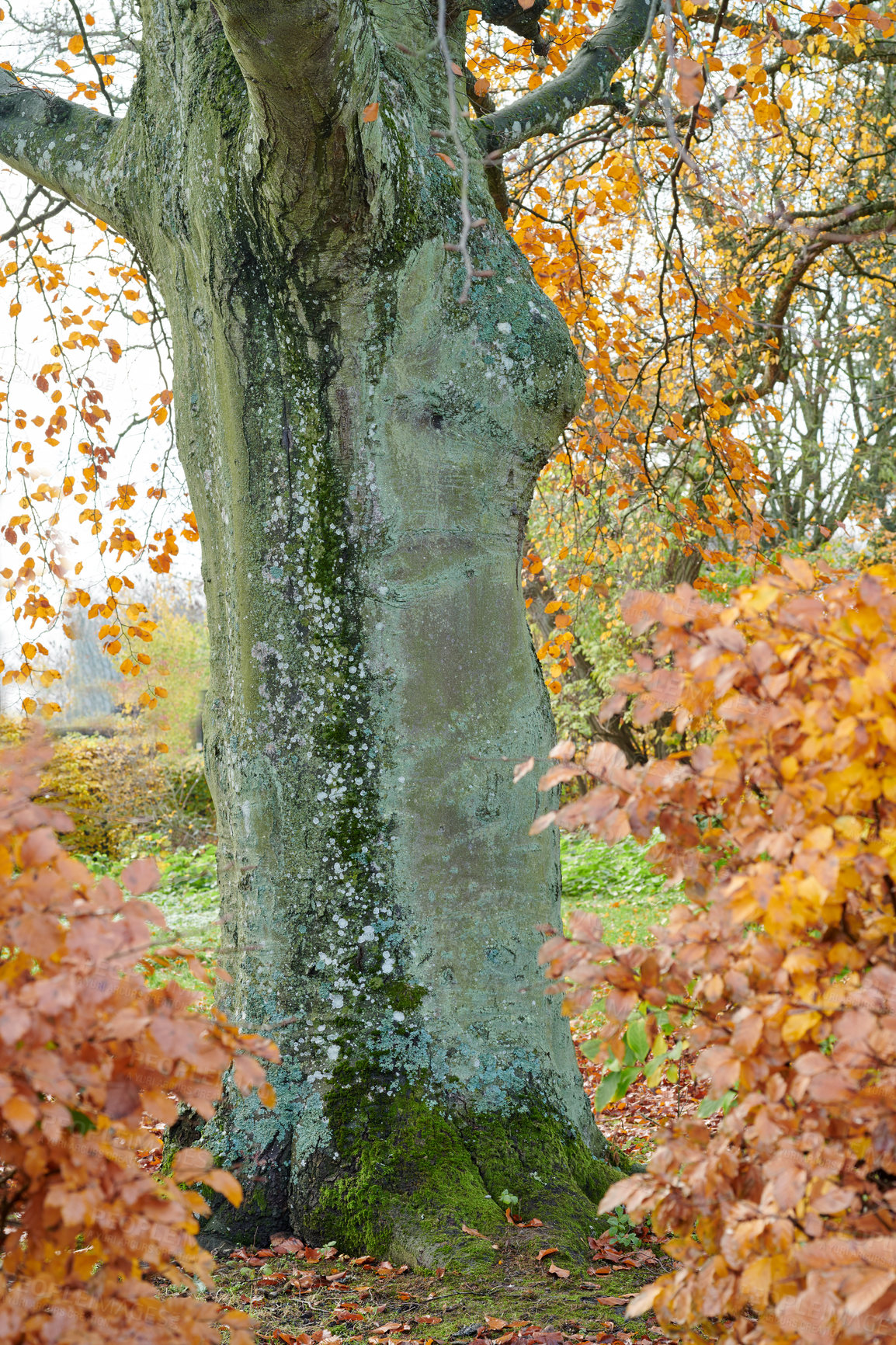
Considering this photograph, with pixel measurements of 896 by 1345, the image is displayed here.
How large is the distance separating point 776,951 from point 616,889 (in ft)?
32.1

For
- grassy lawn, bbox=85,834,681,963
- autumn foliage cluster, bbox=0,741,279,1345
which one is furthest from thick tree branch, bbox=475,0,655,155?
grassy lawn, bbox=85,834,681,963

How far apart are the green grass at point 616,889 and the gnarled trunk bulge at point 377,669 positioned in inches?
201

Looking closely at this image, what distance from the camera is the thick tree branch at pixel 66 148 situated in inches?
143

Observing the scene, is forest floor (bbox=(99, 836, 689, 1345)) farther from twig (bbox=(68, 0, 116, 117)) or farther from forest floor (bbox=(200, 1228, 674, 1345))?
twig (bbox=(68, 0, 116, 117))

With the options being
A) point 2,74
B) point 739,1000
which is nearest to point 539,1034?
point 739,1000

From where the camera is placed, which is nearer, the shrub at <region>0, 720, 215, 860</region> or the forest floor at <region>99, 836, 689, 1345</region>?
the forest floor at <region>99, 836, 689, 1345</region>

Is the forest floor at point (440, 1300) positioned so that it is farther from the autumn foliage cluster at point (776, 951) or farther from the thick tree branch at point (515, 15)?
the thick tree branch at point (515, 15)

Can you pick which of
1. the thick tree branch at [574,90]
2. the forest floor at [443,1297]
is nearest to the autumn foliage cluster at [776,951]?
the forest floor at [443,1297]

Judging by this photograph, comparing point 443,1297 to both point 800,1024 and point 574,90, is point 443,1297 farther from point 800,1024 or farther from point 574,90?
point 574,90

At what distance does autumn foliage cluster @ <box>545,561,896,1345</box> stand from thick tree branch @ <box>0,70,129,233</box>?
9.78 ft

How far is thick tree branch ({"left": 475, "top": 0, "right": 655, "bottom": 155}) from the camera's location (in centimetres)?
379

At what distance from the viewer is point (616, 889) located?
36.0ft

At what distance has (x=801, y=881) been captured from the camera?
1352 mm

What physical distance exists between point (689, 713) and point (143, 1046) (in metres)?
1.01
